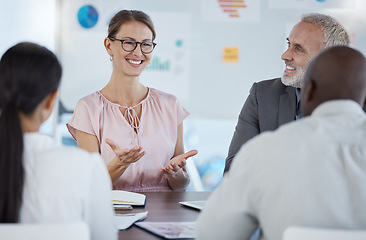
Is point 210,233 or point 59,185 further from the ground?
point 59,185

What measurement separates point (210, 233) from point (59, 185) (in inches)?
16.1

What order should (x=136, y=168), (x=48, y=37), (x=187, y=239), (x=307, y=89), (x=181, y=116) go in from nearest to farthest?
(x=307, y=89) < (x=187, y=239) < (x=136, y=168) < (x=181, y=116) < (x=48, y=37)

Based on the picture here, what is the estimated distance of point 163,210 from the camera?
6.42ft

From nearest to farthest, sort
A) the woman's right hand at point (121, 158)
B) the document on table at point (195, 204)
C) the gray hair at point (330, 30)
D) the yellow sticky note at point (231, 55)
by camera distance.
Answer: the document on table at point (195, 204) < the woman's right hand at point (121, 158) < the gray hair at point (330, 30) < the yellow sticky note at point (231, 55)

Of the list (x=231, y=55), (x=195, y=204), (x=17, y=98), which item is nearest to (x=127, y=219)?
(x=195, y=204)

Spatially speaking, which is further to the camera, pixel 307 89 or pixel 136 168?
pixel 136 168

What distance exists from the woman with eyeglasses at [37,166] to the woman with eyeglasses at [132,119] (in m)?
1.24

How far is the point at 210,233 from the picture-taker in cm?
133

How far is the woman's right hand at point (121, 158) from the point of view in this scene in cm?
221

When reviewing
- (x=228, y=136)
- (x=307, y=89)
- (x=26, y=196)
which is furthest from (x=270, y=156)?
(x=228, y=136)

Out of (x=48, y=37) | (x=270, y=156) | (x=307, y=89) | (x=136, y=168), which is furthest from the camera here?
(x=48, y=37)

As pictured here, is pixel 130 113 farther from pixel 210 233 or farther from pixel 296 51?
pixel 210 233

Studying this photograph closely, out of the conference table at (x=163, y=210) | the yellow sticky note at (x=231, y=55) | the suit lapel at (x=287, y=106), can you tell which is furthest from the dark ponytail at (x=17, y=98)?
the yellow sticky note at (x=231, y=55)

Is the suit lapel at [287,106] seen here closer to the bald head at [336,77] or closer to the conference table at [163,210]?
the conference table at [163,210]
